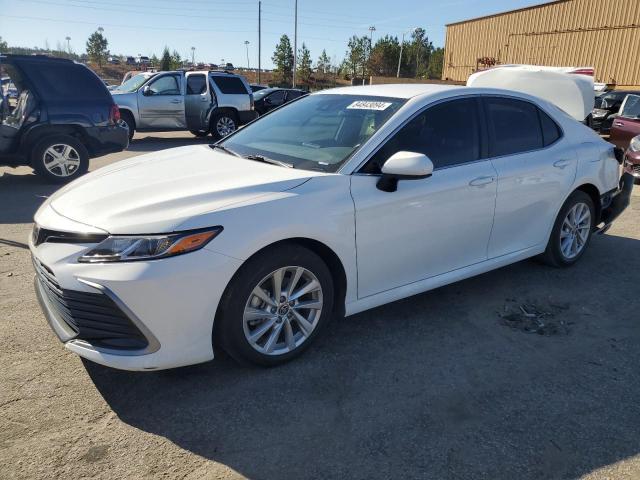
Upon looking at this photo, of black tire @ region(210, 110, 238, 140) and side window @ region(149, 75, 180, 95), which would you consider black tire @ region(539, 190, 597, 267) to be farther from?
side window @ region(149, 75, 180, 95)

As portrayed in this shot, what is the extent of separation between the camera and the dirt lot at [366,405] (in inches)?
92.4

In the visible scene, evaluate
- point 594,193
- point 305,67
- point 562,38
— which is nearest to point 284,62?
point 305,67

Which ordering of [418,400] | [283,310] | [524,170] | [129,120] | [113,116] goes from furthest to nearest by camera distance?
[129,120] < [113,116] < [524,170] < [283,310] < [418,400]

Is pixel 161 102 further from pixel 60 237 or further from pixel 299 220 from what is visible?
pixel 299 220

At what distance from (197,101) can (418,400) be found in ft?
43.6

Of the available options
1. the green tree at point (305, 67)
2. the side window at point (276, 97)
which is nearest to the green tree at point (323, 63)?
the green tree at point (305, 67)

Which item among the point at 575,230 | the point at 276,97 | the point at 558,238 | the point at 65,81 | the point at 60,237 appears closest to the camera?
the point at 60,237

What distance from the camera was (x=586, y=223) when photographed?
16.0ft

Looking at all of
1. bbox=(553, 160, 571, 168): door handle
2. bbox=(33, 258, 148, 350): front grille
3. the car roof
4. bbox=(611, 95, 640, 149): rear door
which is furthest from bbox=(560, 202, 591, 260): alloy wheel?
bbox=(611, 95, 640, 149): rear door

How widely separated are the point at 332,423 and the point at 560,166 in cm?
309

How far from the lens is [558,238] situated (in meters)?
4.61

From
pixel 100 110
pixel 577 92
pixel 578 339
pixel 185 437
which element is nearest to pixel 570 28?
pixel 577 92

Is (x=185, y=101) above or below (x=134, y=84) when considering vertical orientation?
below

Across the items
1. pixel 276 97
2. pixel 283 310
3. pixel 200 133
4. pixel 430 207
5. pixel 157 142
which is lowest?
pixel 157 142
